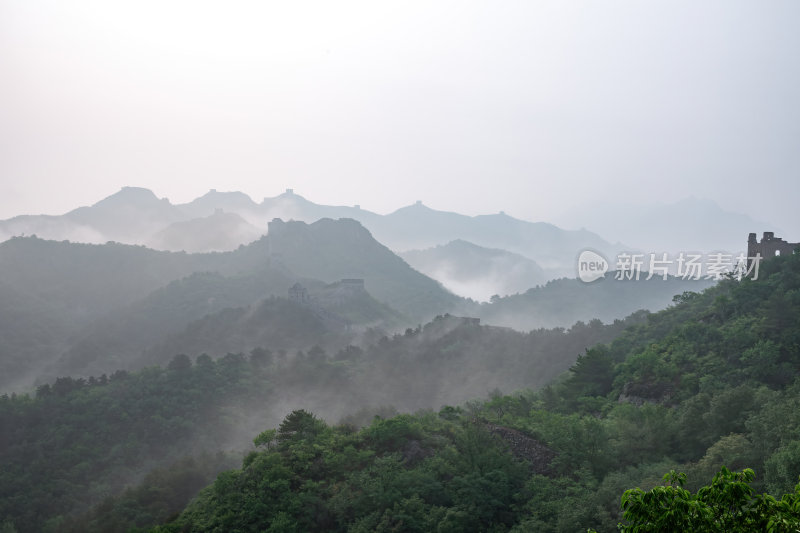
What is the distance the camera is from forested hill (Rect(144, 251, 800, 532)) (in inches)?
836

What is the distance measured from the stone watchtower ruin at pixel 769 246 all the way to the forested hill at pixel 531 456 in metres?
10.8

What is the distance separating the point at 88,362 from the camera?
116 m

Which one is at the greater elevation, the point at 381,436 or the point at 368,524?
the point at 381,436

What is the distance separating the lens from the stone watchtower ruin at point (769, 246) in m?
43.7

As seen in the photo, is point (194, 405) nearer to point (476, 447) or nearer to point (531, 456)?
point (476, 447)

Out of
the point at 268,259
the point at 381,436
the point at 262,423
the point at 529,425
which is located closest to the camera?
the point at 381,436

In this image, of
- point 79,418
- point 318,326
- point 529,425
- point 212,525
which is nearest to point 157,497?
point 212,525

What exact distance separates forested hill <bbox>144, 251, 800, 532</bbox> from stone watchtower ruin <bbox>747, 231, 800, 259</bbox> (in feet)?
35.5

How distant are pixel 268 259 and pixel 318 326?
189 feet

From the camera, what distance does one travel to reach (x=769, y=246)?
44.8m

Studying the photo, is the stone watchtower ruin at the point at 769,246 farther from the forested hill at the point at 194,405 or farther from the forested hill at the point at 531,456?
the forested hill at the point at 194,405

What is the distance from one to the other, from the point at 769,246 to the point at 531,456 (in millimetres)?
30804

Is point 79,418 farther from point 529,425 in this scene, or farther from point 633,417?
point 633,417

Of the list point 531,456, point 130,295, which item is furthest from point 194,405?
point 130,295
